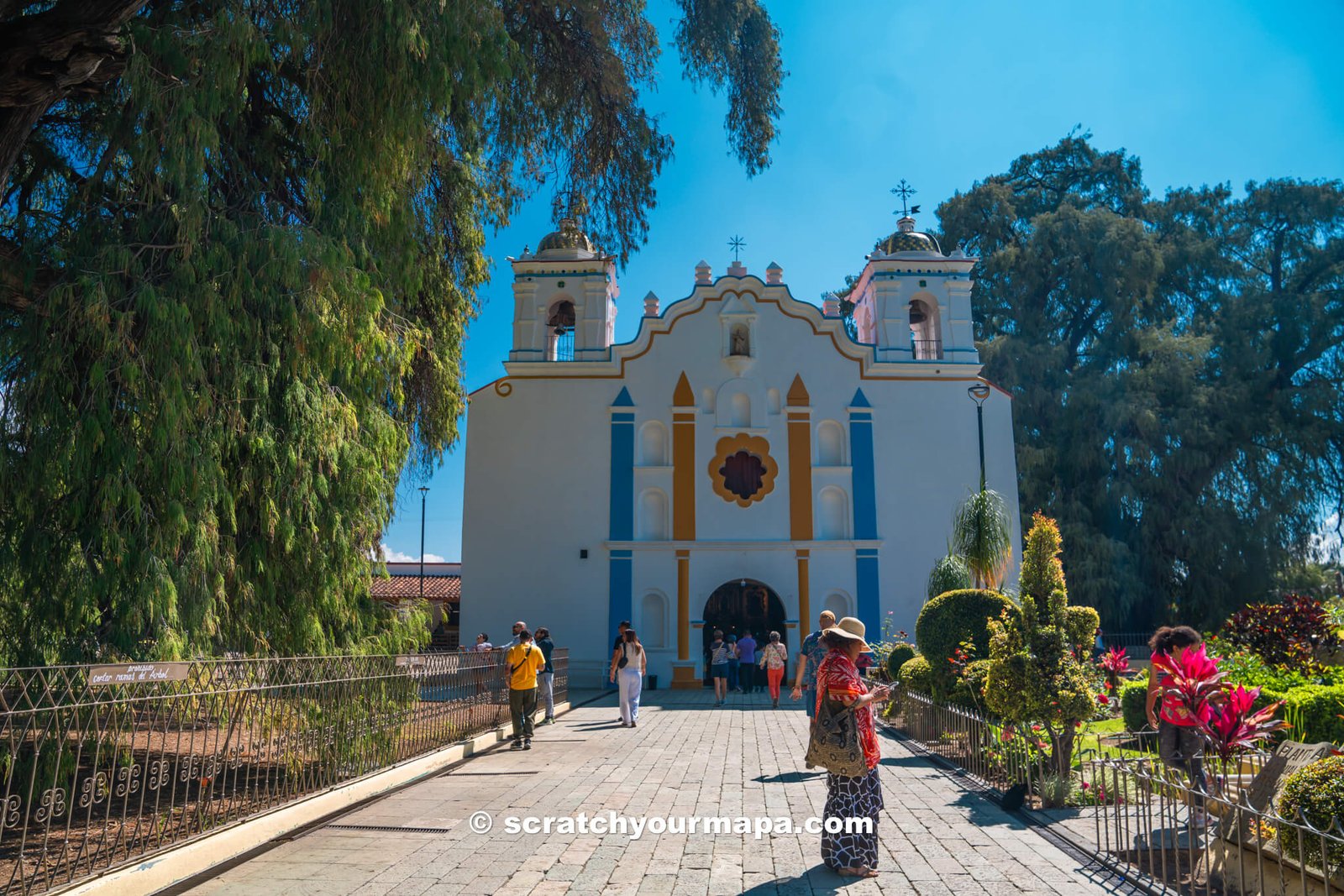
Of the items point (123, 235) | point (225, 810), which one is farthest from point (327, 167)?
point (225, 810)

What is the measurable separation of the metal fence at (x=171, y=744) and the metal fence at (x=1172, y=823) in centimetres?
562

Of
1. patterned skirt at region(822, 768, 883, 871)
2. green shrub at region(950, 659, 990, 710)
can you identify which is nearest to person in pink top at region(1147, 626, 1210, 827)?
patterned skirt at region(822, 768, 883, 871)

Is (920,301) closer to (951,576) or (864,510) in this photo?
(864,510)

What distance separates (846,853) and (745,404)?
1942cm

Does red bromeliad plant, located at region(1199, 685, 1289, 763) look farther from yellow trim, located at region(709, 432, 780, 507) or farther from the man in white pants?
yellow trim, located at region(709, 432, 780, 507)

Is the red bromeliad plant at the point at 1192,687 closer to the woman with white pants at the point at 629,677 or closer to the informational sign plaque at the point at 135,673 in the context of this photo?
the informational sign plaque at the point at 135,673

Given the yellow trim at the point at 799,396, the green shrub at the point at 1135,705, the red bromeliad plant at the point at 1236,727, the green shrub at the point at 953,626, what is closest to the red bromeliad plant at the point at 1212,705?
the red bromeliad plant at the point at 1236,727

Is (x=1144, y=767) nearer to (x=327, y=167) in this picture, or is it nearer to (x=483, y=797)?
(x=483, y=797)

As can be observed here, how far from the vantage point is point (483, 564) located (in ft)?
77.8

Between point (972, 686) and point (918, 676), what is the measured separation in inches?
88.2

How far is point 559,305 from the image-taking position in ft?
84.6

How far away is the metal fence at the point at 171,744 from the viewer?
5.17m

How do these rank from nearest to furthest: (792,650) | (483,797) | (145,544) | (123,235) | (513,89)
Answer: (145,544)
(123,235)
(483,797)
(513,89)
(792,650)

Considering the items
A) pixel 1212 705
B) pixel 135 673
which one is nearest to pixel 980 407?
pixel 1212 705
